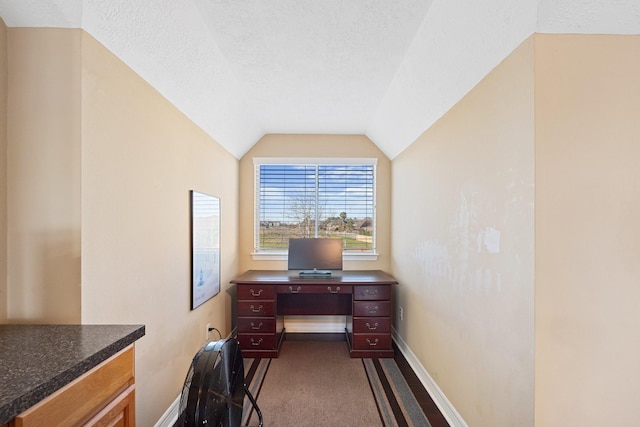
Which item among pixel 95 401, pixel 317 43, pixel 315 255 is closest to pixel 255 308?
pixel 315 255

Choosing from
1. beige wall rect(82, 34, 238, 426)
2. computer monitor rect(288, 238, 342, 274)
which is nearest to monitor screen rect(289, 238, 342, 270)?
computer monitor rect(288, 238, 342, 274)

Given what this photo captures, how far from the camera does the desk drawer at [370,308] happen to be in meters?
3.11

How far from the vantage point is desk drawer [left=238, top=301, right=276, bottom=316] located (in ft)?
10.2

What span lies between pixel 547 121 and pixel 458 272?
41.8 inches

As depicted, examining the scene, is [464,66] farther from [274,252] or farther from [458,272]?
[274,252]

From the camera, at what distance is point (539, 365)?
4.14ft

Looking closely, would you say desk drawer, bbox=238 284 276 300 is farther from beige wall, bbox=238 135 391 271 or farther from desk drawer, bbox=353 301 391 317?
desk drawer, bbox=353 301 391 317

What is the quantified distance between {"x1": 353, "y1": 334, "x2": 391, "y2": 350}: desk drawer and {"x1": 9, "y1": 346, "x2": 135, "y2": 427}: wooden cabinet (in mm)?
2352

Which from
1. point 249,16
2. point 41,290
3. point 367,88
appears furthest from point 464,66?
point 41,290

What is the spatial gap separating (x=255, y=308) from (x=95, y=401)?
2220mm

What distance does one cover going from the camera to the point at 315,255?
3.53m

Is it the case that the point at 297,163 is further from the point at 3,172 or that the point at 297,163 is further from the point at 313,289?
the point at 3,172

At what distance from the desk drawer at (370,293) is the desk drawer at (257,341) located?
0.99 m

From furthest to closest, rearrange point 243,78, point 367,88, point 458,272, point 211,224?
1. point 211,224
2. point 367,88
3. point 243,78
4. point 458,272
